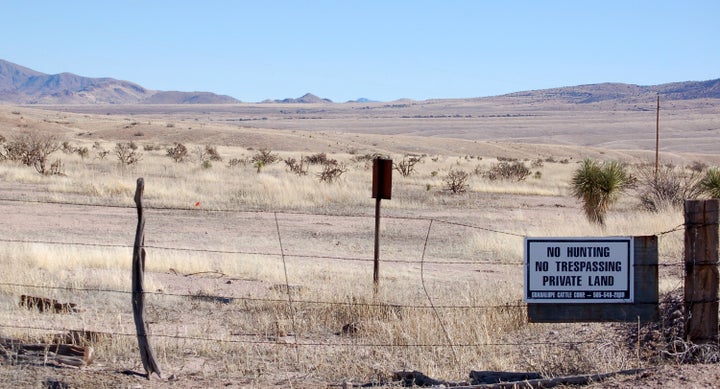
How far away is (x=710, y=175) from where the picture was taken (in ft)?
65.4

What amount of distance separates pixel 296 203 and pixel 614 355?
1825cm

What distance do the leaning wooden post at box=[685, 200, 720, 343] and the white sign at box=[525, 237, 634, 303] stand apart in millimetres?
493

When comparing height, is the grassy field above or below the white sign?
below

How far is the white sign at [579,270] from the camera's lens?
291 inches

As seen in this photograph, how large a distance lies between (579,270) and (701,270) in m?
1.04

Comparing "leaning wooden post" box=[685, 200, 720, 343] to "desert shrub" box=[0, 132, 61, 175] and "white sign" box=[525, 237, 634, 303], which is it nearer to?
"white sign" box=[525, 237, 634, 303]

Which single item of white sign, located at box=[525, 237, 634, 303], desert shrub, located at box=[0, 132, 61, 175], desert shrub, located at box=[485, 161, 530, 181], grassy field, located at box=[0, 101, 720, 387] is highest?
desert shrub, located at box=[0, 132, 61, 175]

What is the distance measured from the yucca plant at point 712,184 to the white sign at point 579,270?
13269 millimetres

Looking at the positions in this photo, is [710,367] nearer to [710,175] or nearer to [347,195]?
[710,175]

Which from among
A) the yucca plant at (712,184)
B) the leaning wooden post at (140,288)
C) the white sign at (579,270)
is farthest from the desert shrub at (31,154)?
the white sign at (579,270)

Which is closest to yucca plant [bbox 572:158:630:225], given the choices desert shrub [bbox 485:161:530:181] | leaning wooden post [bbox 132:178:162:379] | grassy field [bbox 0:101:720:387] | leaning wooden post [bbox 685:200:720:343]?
grassy field [bbox 0:101:720:387]

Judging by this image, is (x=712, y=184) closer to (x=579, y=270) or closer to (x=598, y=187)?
(x=598, y=187)

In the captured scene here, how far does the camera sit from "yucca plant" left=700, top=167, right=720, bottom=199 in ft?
64.1

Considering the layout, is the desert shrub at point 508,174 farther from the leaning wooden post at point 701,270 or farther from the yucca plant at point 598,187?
the leaning wooden post at point 701,270
